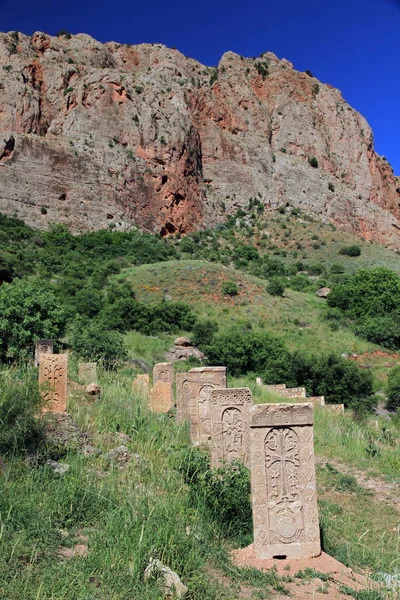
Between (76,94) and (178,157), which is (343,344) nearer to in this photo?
(178,157)

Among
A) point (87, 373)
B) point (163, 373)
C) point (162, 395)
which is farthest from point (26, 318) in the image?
point (162, 395)

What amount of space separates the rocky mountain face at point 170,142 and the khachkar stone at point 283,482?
149 feet

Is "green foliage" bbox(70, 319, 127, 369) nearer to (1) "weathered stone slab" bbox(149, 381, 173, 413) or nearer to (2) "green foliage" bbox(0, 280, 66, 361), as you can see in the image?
(2) "green foliage" bbox(0, 280, 66, 361)

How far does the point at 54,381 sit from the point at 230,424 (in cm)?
281

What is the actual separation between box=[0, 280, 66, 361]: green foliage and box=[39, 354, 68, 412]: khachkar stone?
7.33 meters

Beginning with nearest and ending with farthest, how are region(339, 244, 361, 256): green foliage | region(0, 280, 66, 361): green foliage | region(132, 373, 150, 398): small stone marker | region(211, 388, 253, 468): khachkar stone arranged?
region(211, 388, 253, 468): khachkar stone → region(132, 373, 150, 398): small stone marker → region(0, 280, 66, 361): green foliage → region(339, 244, 361, 256): green foliage

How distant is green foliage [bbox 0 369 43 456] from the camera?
549cm

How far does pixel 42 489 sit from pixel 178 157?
57003 mm

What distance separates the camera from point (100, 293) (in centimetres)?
3338

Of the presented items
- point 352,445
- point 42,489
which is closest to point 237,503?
point 42,489

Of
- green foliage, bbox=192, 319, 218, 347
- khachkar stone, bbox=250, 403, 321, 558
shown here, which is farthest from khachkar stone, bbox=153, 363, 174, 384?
green foliage, bbox=192, 319, 218, 347

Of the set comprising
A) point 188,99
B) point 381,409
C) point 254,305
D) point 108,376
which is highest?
point 188,99

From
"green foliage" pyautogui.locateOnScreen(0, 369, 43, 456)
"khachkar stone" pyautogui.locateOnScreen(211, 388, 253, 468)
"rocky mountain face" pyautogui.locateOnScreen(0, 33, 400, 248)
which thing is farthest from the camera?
"rocky mountain face" pyautogui.locateOnScreen(0, 33, 400, 248)

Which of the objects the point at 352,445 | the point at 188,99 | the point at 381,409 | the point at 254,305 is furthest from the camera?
the point at 188,99
